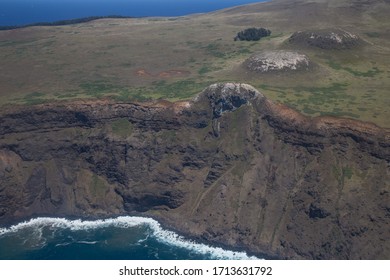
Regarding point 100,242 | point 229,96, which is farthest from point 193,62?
point 100,242

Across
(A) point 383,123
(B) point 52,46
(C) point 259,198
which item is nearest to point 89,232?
(C) point 259,198

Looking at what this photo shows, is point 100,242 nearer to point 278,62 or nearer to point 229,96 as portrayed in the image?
point 229,96

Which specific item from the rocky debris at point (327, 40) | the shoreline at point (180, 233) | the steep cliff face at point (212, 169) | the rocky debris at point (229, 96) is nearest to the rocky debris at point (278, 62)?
the rocky debris at point (327, 40)

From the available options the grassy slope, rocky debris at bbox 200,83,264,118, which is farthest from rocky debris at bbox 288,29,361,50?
rocky debris at bbox 200,83,264,118

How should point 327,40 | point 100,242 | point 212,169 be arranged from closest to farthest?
point 100,242
point 212,169
point 327,40

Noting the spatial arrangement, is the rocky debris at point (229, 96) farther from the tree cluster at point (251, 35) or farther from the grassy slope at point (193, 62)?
the tree cluster at point (251, 35)

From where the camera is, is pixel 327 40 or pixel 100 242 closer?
pixel 100 242
